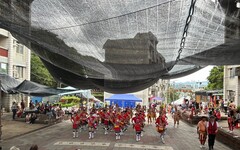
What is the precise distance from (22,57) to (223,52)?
30164 mm

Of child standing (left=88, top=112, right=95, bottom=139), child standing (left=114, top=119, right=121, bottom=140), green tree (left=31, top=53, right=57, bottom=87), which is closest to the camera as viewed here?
child standing (left=114, top=119, right=121, bottom=140)

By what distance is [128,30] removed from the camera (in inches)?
342

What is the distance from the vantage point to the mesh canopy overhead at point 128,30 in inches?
299

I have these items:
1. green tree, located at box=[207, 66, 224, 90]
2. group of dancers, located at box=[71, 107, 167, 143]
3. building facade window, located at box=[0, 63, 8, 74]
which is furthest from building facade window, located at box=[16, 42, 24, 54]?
green tree, located at box=[207, 66, 224, 90]

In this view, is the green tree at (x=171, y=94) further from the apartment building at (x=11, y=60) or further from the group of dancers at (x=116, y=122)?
the group of dancers at (x=116, y=122)

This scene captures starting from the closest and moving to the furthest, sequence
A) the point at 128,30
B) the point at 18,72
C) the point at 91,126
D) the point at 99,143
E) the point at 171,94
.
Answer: the point at 128,30, the point at 99,143, the point at 91,126, the point at 18,72, the point at 171,94

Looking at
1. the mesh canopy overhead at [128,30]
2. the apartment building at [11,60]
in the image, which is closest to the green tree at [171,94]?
the apartment building at [11,60]

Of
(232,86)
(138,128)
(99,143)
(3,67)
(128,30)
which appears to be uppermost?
(128,30)

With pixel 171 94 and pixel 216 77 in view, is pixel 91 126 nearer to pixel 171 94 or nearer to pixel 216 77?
pixel 216 77

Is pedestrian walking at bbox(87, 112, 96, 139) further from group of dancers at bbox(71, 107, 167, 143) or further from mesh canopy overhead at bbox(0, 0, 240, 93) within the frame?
mesh canopy overhead at bbox(0, 0, 240, 93)

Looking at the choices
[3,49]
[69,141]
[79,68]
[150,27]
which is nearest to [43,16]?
[150,27]

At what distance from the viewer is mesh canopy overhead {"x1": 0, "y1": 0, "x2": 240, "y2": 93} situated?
24.9ft

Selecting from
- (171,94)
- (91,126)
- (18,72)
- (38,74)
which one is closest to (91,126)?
(91,126)

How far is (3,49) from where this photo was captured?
30859 mm
